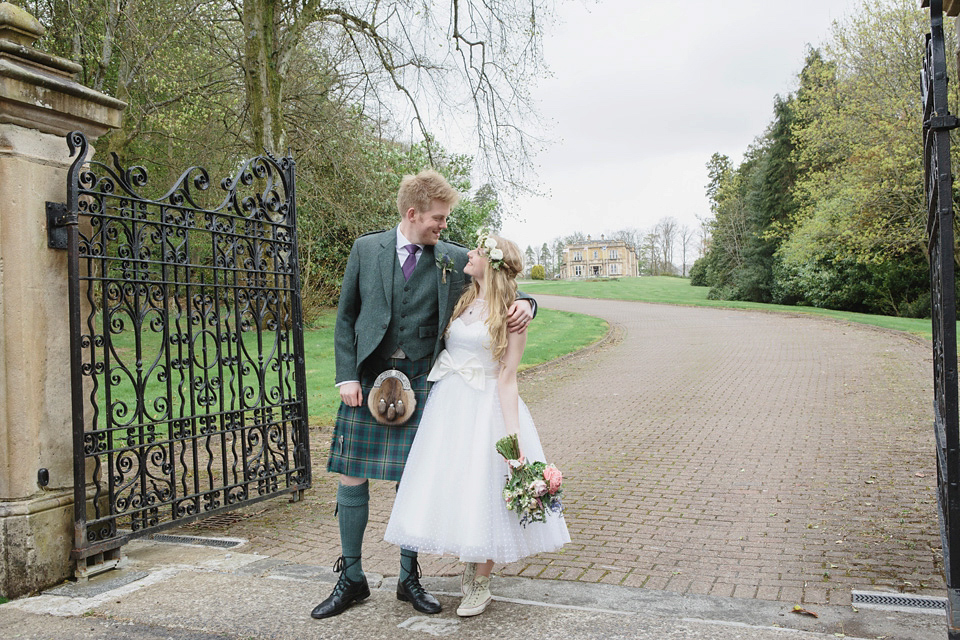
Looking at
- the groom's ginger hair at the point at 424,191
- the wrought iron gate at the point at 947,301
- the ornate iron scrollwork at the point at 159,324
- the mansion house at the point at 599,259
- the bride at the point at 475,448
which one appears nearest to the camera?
the wrought iron gate at the point at 947,301

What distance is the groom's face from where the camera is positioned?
3.57m

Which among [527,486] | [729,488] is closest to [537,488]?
[527,486]

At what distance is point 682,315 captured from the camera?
27.7m

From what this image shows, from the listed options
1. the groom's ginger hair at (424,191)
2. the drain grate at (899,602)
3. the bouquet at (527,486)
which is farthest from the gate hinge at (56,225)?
the drain grate at (899,602)

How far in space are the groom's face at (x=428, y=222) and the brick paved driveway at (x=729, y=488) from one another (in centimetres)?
197

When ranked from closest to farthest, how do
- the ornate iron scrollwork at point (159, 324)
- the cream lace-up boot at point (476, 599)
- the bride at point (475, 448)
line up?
the bride at point (475, 448) < the cream lace-up boot at point (476, 599) < the ornate iron scrollwork at point (159, 324)

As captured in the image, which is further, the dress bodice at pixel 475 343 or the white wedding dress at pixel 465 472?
the dress bodice at pixel 475 343

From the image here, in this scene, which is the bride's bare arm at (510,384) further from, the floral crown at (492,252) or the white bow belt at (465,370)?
the floral crown at (492,252)

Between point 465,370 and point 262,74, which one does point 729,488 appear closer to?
point 465,370

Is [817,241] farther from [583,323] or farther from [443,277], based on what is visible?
[443,277]

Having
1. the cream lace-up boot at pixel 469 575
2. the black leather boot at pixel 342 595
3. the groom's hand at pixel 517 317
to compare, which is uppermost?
the groom's hand at pixel 517 317

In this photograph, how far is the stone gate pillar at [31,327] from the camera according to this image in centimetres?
387

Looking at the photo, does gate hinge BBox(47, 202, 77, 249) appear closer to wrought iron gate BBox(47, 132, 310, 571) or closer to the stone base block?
wrought iron gate BBox(47, 132, 310, 571)

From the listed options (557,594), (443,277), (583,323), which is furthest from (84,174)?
(583,323)
